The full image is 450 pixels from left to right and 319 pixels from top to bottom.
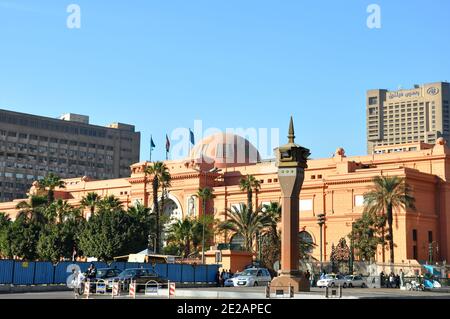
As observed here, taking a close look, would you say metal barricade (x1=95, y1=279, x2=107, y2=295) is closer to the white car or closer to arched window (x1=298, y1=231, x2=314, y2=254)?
the white car

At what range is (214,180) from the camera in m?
96.9

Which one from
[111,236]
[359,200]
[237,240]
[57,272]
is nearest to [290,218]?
[57,272]

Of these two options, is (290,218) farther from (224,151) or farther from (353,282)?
(224,151)

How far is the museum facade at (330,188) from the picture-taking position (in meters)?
77.6

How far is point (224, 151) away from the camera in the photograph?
103 metres

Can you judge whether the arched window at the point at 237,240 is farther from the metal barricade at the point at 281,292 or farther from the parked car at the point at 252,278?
the metal barricade at the point at 281,292

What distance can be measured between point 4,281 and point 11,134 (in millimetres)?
112323

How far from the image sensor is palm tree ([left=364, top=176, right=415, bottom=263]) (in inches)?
2805

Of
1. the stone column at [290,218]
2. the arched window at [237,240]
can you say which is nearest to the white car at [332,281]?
the stone column at [290,218]

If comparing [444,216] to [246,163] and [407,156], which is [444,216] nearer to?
[407,156]

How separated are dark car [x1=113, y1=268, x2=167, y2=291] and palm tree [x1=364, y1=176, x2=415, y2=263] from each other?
36.3m

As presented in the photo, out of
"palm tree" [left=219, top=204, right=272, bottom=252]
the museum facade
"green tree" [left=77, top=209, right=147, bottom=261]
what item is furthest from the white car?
"green tree" [left=77, top=209, right=147, bottom=261]
